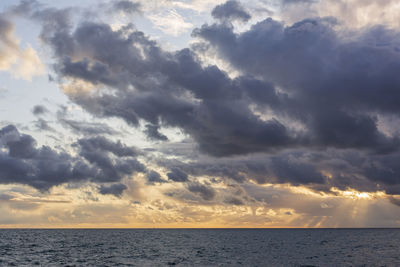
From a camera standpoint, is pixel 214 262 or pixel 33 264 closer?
pixel 33 264

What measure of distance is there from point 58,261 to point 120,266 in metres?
16.8

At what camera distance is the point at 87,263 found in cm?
8200

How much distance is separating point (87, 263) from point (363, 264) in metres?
60.0

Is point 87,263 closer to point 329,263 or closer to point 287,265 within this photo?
point 287,265

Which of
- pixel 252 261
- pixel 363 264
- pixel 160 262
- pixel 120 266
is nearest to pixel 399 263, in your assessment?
pixel 363 264

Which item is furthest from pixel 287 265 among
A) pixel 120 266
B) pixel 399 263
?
pixel 120 266

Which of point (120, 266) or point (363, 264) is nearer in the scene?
point (120, 266)

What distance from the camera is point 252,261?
294ft

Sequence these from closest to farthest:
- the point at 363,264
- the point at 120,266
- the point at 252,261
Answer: the point at 120,266 < the point at 363,264 < the point at 252,261

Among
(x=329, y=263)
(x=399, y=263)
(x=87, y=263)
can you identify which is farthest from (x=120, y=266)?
(x=399, y=263)

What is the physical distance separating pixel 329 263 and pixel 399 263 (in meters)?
15.3

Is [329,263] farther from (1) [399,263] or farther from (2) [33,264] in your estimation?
(2) [33,264]

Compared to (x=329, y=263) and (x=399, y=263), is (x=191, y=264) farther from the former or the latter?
(x=399, y=263)

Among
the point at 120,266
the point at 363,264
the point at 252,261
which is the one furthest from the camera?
the point at 252,261
